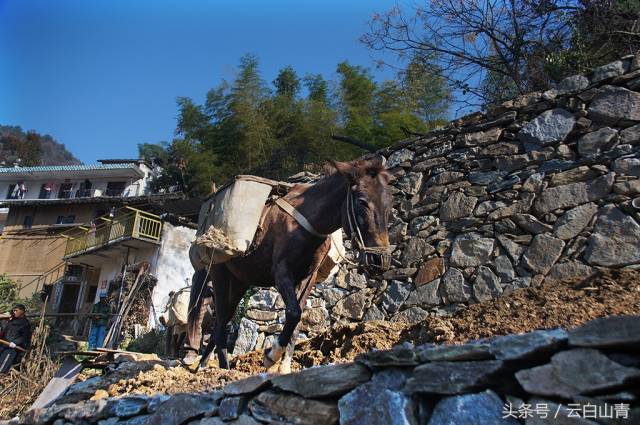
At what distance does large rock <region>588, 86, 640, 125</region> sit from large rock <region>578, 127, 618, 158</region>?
158 millimetres

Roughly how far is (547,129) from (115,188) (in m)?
39.2

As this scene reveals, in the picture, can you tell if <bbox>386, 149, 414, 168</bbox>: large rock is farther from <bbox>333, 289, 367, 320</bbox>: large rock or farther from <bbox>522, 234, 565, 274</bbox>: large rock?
<bbox>522, 234, 565, 274</bbox>: large rock

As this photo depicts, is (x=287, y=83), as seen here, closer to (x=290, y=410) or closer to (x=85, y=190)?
(x=85, y=190)

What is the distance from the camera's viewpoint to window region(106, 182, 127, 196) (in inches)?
1607

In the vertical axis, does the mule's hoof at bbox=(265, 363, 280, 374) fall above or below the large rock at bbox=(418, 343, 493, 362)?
below

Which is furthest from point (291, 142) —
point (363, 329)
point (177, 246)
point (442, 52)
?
point (363, 329)

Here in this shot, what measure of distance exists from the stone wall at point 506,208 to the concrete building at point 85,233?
15.7 meters

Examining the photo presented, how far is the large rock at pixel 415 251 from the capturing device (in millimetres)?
7723

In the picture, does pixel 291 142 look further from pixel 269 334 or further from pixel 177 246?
pixel 269 334

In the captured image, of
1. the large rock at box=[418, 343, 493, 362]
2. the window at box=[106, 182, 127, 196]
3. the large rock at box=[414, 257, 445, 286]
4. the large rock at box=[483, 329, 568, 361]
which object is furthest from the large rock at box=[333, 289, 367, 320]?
the window at box=[106, 182, 127, 196]

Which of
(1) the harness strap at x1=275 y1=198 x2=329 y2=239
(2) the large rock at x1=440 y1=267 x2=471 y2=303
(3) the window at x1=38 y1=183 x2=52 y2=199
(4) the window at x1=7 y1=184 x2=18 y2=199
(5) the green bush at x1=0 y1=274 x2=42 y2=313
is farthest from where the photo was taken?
(4) the window at x1=7 y1=184 x2=18 y2=199

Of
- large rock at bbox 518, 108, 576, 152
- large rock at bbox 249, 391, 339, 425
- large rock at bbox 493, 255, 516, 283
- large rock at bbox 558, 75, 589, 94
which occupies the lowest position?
large rock at bbox 249, 391, 339, 425

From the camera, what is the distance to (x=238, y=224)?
17.7ft

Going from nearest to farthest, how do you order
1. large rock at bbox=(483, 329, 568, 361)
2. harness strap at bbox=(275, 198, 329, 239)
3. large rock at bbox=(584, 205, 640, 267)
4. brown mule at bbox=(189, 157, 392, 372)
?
1. large rock at bbox=(483, 329, 568, 361)
2. brown mule at bbox=(189, 157, 392, 372)
3. harness strap at bbox=(275, 198, 329, 239)
4. large rock at bbox=(584, 205, 640, 267)
